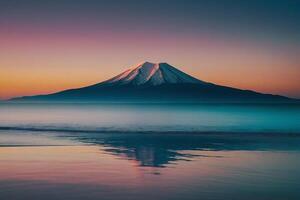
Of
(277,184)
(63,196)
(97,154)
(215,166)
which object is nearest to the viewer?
(63,196)

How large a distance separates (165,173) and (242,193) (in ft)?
10.6

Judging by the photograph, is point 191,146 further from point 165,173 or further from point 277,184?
point 277,184

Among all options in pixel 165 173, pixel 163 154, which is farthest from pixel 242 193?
pixel 163 154

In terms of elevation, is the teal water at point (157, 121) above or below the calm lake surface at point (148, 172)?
above

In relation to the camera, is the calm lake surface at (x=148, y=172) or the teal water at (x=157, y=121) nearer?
the calm lake surface at (x=148, y=172)

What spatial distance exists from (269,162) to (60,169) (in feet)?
23.3

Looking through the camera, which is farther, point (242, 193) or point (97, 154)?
point (97, 154)

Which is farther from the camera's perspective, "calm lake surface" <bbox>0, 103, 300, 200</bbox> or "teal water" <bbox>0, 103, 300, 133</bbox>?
"teal water" <bbox>0, 103, 300, 133</bbox>

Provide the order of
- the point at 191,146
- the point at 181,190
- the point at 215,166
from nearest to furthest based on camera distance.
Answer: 1. the point at 181,190
2. the point at 215,166
3. the point at 191,146

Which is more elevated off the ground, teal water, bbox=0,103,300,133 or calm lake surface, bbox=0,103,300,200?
teal water, bbox=0,103,300,133

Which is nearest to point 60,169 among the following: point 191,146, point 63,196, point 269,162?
point 63,196

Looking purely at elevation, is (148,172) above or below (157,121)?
below

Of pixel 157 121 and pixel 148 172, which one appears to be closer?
pixel 148 172

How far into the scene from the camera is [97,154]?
18.5 m
